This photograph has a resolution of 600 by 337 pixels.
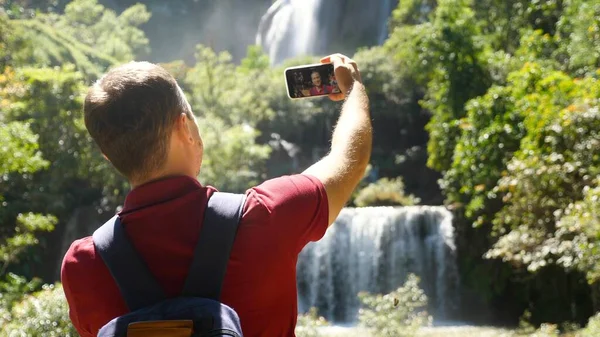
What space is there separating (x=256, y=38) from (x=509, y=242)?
3368 centimetres

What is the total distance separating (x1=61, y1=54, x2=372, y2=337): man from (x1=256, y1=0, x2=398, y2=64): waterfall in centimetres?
3323

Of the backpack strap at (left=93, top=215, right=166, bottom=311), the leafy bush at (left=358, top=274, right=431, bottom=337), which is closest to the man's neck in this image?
the backpack strap at (left=93, top=215, right=166, bottom=311)

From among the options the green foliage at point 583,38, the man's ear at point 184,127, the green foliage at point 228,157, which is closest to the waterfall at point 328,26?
the green foliage at point 228,157

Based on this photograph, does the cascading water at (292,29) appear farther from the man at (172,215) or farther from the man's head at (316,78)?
the man at (172,215)

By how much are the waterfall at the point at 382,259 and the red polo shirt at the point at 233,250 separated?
15.7 metres

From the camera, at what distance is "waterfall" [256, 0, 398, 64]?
115 feet

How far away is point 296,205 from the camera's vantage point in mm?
1529

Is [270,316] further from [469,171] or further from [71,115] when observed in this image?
[71,115]

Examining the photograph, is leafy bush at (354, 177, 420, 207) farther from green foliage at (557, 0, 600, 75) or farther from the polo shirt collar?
the polo shirt collar

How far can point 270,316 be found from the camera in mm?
1511

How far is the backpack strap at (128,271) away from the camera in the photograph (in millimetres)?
1444

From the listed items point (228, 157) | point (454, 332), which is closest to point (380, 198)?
point (228, 157)

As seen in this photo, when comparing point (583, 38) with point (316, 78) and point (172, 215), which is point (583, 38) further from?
point (172, 215)

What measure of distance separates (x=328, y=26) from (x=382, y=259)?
2095 centimetres
